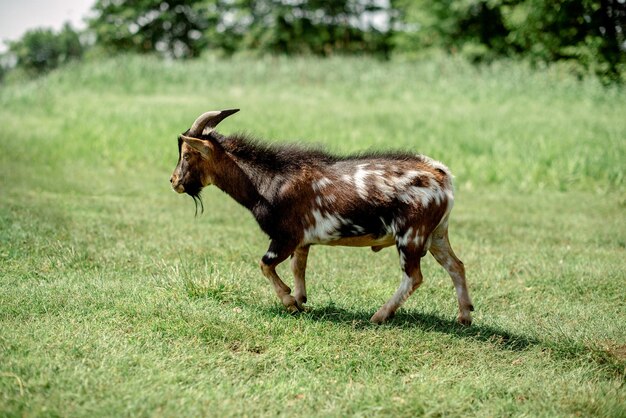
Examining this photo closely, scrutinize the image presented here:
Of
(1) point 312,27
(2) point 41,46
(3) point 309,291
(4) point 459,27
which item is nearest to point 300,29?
(1) point 312,27

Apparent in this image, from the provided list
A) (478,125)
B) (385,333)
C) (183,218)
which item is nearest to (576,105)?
(478,125)

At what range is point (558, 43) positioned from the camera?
14.1 m

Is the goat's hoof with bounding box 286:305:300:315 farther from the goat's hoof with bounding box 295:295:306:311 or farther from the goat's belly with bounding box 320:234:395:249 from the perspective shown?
the goat's belly with bounding box 320:234:395:249

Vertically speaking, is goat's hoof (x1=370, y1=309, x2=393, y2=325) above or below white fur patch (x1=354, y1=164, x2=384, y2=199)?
A: below

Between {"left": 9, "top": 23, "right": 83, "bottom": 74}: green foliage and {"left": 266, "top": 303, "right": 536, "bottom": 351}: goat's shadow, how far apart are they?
61.4 meters

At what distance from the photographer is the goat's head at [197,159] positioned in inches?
276

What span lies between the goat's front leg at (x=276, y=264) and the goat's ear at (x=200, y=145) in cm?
107

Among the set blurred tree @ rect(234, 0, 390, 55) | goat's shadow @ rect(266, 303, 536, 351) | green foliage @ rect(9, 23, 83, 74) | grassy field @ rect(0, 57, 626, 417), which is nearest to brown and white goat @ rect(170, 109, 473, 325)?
goat's shadow @ rect(266, 303, 536, 351)

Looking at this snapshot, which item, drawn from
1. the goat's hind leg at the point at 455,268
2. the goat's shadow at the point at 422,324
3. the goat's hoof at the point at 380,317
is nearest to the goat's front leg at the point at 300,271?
the goat's shadow at the point at 422,324

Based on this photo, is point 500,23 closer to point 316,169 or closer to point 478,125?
point 478,125

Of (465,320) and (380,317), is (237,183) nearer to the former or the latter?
(380,317)

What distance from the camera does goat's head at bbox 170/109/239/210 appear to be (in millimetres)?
7004

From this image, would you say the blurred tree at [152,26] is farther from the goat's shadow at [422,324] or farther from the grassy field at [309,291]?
the goat's shadow at [422,324]

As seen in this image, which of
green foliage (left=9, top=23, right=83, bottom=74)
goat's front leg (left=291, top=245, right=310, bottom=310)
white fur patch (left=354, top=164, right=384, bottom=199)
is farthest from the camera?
green foliage (left=9, top=23, right=83, bottom=74)
